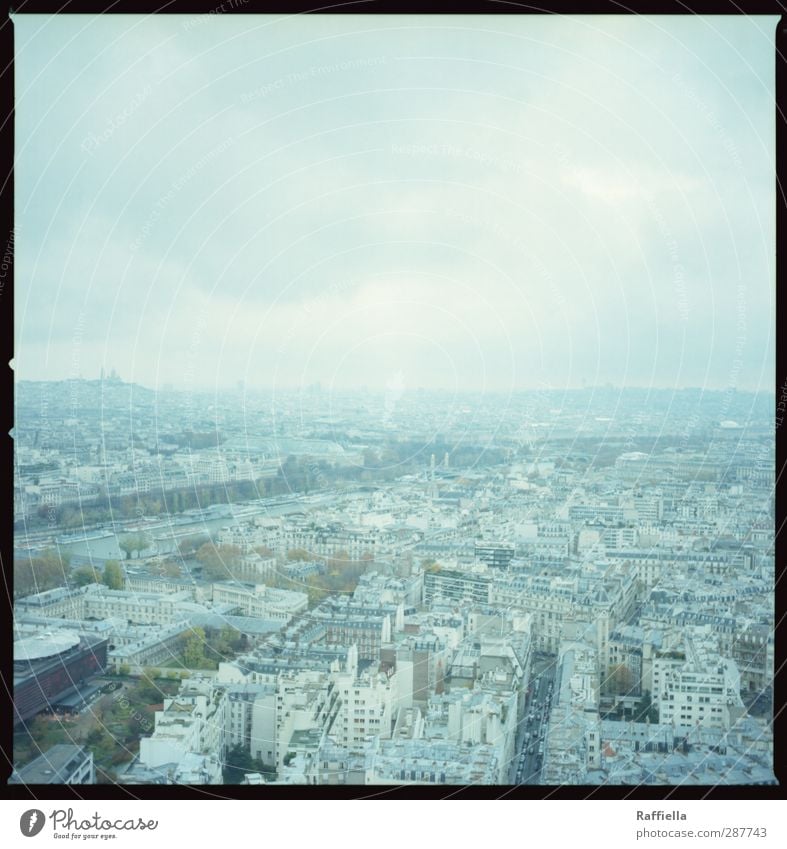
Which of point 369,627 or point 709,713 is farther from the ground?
point 369,627

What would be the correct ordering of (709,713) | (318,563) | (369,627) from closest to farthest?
Result: (709,713)
(369,627)
(318,563)

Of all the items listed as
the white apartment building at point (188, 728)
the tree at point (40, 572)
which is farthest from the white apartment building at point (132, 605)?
the white apartment building at point (188, 728)

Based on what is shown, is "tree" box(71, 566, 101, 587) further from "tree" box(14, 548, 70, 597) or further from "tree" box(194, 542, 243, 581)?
"tree" box(194, 542, 243, 581)

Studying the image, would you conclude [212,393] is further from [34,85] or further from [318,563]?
[34,85]

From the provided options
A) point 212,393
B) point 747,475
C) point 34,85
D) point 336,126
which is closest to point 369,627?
point 212,393

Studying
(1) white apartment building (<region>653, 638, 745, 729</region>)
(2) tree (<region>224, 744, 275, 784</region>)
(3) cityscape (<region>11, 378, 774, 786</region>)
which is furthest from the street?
(2) tree (<region>224, 744, 275, 784</region>)

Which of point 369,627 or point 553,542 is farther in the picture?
point 553,542

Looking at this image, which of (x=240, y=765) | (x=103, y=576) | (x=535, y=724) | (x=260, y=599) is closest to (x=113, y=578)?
(x=103, y=576)

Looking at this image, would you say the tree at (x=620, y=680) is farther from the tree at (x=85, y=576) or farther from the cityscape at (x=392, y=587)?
the tree at (x=85, y=576)

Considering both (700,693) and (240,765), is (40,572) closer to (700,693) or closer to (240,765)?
(240,765)
